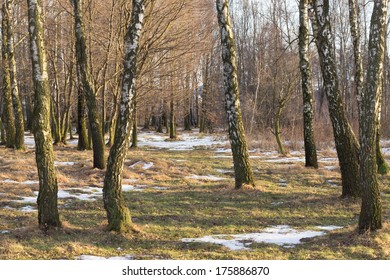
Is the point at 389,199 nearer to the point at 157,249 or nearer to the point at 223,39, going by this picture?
the point at 223,39

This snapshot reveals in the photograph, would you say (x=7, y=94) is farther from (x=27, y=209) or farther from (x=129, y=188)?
(x=27, y=209)

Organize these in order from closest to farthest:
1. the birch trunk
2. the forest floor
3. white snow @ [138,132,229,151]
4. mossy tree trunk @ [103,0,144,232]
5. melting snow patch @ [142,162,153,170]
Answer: the forest floor → mossy tree trunk @ [103,0,144,232] → melting snow patch @ [142,162,153,170] → the birch trunk → white snow @ [138,132,229,151]

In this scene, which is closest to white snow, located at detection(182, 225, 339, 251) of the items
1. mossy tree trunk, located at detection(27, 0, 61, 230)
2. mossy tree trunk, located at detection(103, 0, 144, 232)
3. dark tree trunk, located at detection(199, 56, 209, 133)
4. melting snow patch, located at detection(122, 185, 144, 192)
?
mossy tree trunk, located at detection(103, 0, 144, 232)

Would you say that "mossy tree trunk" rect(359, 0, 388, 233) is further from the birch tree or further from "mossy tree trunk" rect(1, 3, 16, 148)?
"mossy tree trunk" rect(1, 3, 16, 148)

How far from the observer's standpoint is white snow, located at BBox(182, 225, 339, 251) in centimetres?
670

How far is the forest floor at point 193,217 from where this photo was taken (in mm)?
6184

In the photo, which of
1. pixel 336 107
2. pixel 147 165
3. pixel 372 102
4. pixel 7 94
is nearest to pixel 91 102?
pixel 147 165

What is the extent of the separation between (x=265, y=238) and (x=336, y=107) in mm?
4146

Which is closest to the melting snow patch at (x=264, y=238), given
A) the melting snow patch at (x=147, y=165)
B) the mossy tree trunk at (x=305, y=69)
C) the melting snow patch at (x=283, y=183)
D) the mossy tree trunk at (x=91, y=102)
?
the melting snow patch at (x=283, y=183)

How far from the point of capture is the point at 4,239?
20.9ft

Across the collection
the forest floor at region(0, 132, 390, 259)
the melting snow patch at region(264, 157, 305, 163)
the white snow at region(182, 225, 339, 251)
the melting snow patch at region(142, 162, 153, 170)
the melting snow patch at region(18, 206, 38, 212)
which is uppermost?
the melting snow patch at region(142, 162, 153, 170)

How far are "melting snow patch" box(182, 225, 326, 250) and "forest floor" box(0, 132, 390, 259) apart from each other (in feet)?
0.06

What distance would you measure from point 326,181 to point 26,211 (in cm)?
876
